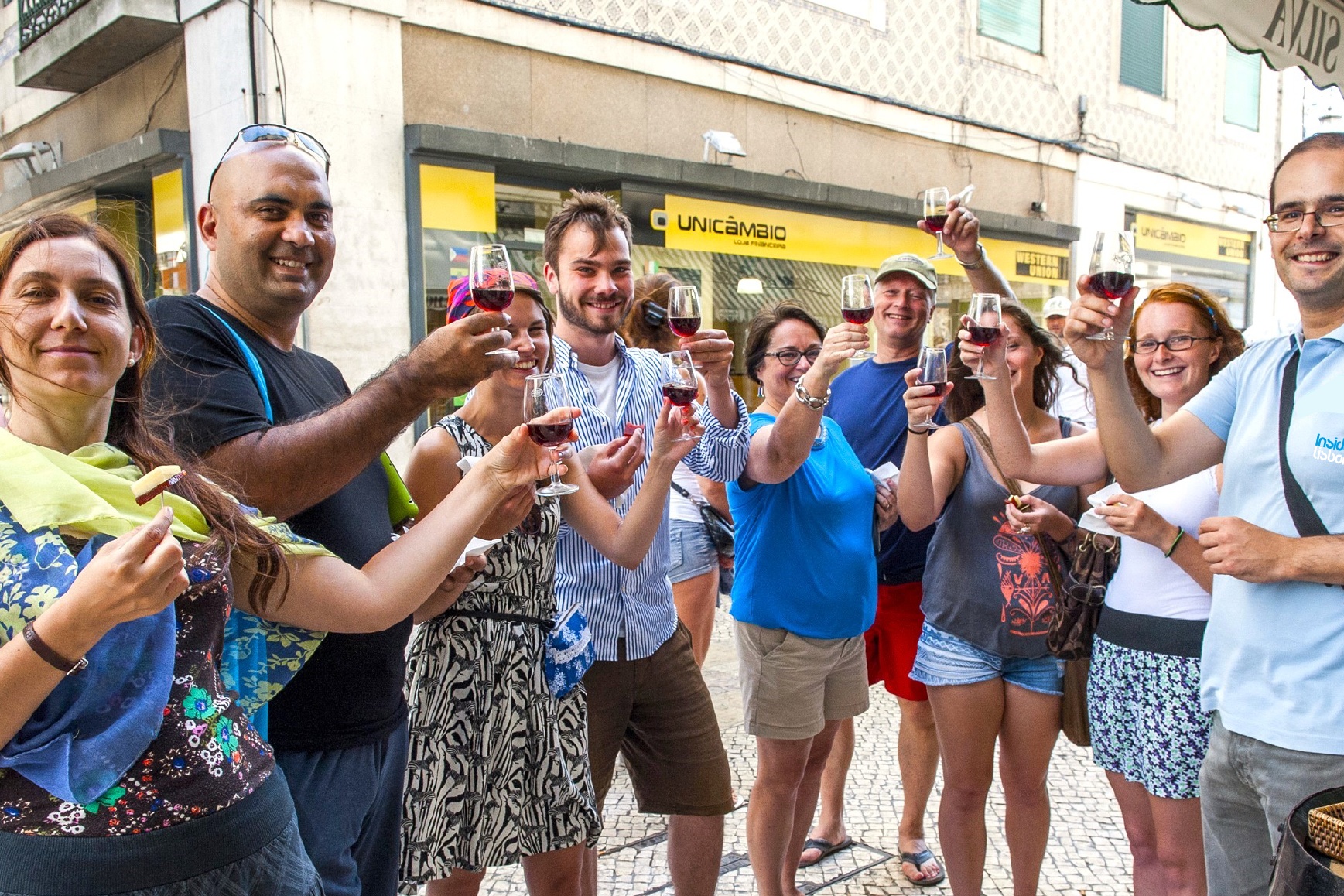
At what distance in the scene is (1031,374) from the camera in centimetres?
348

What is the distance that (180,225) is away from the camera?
7.70 m

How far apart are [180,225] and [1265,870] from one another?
811 cm

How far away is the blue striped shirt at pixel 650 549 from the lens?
112 inches

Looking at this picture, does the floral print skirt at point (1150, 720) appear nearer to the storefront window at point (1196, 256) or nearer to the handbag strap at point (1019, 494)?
the handbag strap at point (1019, 494)

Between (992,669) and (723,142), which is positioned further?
(723,142)

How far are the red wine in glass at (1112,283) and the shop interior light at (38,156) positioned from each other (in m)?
10.2

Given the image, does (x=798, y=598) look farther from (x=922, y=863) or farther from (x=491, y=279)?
(x=491, y=279)

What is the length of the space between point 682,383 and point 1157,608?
5.01 feet

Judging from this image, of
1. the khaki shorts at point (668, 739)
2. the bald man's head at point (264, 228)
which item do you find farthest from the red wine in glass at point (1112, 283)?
the bald man's head at point (264, 228)

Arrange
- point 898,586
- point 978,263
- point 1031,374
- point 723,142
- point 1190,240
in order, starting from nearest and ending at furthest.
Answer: point 978,263 < point 1031,374 < point 898,586 < point 723,142 < point 1190,240

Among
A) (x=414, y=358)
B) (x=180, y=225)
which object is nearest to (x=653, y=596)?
(x=414, y=358)

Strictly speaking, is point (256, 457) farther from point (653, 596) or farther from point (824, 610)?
point (824, 610)

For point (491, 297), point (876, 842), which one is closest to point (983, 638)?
point (876, 842)

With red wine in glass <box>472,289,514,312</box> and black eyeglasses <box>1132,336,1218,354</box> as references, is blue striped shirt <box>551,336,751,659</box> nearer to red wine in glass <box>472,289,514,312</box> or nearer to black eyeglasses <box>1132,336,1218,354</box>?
red wine in glass <box>472,289,514,312</box>
